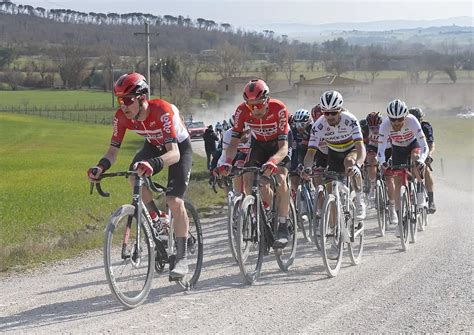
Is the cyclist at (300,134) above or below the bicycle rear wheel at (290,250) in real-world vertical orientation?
above

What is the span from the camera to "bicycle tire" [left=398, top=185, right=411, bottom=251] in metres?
10.8

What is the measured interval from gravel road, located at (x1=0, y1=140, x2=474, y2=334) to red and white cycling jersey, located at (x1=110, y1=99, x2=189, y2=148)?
1727mm

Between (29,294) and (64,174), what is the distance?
26932 mm

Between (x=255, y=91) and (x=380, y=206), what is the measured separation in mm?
4985

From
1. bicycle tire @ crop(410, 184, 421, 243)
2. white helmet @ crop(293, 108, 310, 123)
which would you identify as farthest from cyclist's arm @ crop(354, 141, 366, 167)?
white helmet @ crop(293, 108, 310, 123)

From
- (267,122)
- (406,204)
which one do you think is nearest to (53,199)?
(406,204)

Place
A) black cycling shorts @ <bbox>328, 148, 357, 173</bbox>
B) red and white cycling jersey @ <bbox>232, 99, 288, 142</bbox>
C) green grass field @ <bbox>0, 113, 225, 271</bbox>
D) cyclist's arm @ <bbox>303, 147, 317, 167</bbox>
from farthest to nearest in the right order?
green grass field @ <bbox>0, 113, 225, 271</bbox> → black cycling shorts @ <bbox>328, 148, 357, 173</bbox> → cyclist's arm @ <bbox>303, 147, 317, 167</bbox> → red and white cycling jersey @ <bbox>232, 99, 288, 142</bbox>

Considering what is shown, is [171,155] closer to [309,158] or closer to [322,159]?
[309,158]

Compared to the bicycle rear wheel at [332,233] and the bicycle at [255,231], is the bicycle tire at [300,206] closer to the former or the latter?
the bicycle rear wheel at [332,233]

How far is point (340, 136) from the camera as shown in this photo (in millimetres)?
9883

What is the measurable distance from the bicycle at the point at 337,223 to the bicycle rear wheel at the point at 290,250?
47cm

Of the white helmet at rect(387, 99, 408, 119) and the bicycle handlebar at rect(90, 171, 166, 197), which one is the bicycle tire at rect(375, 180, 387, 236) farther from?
the bicycle handlebar at rect(90, 171, 166, 197)

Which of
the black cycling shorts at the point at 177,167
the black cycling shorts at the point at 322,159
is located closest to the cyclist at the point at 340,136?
the black cycling shorts at the point at 322,159

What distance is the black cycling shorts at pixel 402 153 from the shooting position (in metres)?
11.9
